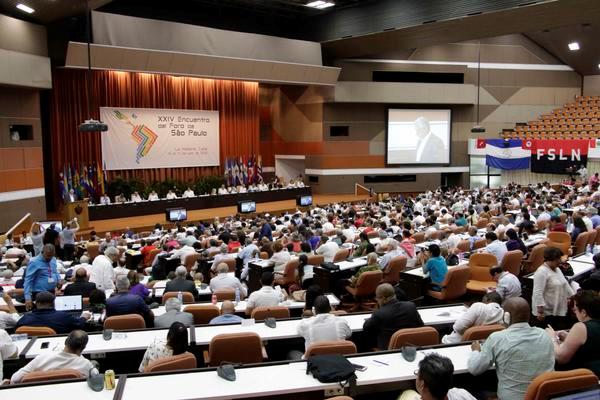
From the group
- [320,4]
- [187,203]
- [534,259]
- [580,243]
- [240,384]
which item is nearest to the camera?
[240,384]

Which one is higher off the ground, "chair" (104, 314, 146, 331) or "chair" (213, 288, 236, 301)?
"chair" (104, 314, 146, 331)

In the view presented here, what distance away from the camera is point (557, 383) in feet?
11.4

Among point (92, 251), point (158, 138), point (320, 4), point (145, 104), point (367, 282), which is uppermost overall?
point (320, 4)

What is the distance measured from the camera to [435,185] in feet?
96.0

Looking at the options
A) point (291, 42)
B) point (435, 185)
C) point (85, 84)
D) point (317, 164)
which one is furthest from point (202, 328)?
point (435, 185)

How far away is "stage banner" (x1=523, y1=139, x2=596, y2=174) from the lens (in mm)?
24203

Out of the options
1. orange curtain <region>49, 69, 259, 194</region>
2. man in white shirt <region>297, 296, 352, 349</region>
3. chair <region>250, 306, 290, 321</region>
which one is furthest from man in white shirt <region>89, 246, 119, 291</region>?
orange curtain <region>49, 69, 259, 194</region>

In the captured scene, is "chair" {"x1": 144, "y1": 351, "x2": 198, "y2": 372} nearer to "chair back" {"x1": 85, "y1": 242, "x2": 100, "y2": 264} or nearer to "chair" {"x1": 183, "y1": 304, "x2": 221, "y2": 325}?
"chair" {"x1": 183, "y1": 304, "x2": 221, "y2": 325}

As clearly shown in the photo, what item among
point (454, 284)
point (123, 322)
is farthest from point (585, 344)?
point (123, 322)

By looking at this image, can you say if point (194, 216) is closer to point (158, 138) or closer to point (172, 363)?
point (158, 138)

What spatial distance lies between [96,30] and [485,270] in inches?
594

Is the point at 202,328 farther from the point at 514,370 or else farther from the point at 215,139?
the point at 215,139

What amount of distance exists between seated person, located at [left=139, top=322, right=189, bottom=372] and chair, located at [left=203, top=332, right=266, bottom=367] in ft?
0.91

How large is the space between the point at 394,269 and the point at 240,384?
578cm
